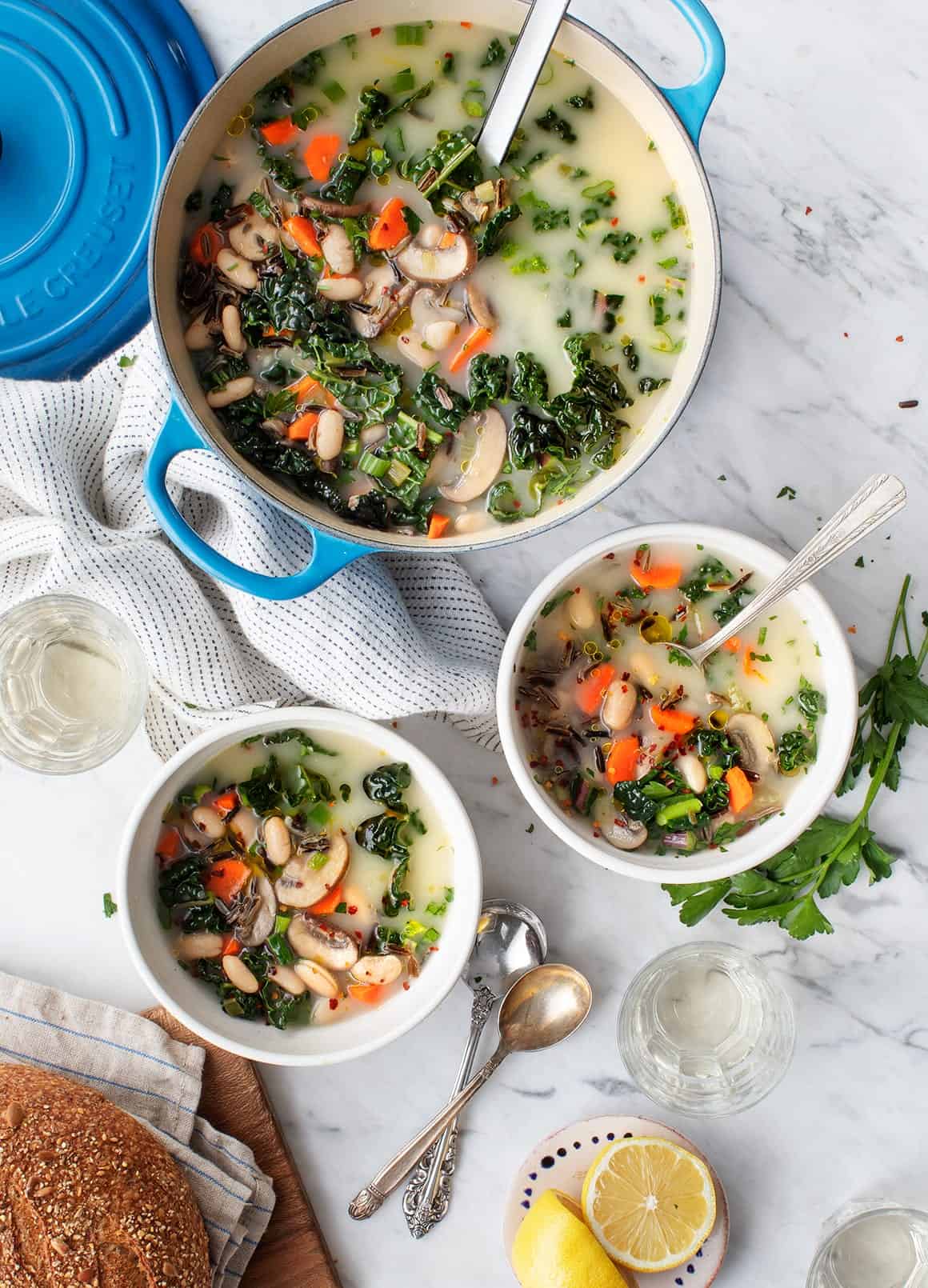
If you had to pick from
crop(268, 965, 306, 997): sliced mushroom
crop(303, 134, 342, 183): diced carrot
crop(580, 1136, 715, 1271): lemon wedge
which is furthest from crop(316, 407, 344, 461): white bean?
crop(580, 1136, 715, 1271): lemon wedge

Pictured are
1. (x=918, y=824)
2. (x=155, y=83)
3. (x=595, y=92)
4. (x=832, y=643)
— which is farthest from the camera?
(x=918, y=824)

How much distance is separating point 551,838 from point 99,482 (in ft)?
3.71

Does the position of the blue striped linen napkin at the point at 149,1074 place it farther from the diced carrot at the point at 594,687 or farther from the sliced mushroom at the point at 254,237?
the sliced mushroom at the point at 254,237

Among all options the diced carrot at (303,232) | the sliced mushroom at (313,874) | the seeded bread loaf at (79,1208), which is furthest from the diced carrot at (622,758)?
the seeded bread loaf at (79,1208)

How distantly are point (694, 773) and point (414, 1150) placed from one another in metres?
0.95

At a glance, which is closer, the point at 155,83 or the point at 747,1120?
the point at 155,83

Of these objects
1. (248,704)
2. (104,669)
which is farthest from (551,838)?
(104,669)

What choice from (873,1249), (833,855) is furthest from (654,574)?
(873,1249)

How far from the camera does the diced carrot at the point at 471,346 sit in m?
1.97

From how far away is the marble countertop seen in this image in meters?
2.24

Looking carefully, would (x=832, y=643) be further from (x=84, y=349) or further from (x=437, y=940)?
(x=84, y=349)

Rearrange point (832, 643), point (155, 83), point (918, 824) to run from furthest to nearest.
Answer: point (918, 824)
point (155, 83)
point (832, 643)

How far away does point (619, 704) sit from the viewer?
84.7 inches

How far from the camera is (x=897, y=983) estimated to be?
2453 mm
